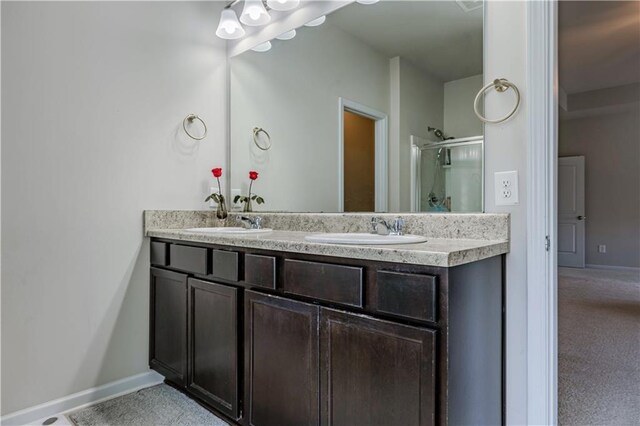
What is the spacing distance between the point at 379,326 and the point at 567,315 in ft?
10.3

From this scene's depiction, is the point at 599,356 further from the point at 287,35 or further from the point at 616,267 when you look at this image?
the point at 616,267

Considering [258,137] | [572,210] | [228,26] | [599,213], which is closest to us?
[228,26]

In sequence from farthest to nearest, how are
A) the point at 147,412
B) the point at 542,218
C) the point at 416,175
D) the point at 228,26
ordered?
the point at 228,26, the point at 147,412, the point at 416,175, the point at 542,218

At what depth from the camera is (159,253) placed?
6.69 ft

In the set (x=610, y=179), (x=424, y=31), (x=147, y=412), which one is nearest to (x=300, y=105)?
(x=424, y=31)

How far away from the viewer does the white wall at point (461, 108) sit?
1.50 metres

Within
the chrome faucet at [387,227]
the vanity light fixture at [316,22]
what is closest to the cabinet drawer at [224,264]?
the chrome faucet at [387,227]

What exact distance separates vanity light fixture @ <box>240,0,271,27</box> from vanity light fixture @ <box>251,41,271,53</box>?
125mm

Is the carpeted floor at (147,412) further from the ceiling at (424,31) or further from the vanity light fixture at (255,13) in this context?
the vanity light fixture at (255,13)

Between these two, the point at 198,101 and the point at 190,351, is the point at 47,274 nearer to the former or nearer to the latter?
the point at 190,351

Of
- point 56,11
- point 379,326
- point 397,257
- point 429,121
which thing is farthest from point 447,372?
point 56,11

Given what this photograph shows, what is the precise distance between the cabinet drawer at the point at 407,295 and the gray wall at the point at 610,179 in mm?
6823

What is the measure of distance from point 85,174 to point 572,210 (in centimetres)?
722

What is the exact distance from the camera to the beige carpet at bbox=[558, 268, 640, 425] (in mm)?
1758
